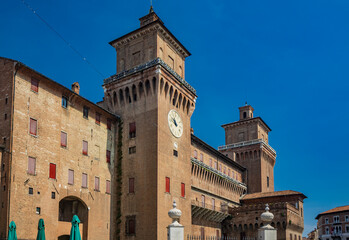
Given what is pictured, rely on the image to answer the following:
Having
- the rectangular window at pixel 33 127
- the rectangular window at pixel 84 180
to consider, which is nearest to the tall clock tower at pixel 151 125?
the rectangular window at pixel 84 180

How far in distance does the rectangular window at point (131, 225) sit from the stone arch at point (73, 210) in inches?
195

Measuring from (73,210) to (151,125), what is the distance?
11.5m

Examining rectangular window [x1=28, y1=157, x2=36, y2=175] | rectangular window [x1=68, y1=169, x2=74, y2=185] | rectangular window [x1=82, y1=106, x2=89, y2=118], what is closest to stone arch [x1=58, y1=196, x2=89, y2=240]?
rectangular window [x1=68, y1=169, x2=74, y2=185]

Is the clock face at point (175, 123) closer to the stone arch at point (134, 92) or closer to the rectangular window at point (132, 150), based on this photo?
the stone arch at point (134, 92)

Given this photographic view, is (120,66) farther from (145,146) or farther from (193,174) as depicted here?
(193,174)

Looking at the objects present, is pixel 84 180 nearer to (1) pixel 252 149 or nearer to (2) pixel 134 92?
(2) pixel 134 92

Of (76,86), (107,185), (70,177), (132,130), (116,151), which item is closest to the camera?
(70,177)

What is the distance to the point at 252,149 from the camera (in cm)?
7369

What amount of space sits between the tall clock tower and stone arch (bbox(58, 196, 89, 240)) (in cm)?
475

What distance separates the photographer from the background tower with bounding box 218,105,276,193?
7244cm

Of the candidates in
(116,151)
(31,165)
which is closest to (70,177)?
(31,165)

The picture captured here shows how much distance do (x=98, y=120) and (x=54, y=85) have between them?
22.8ft

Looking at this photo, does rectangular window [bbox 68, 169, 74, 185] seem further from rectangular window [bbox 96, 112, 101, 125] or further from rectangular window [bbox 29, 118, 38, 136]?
rectangular window [bbox 96, 112, 101, 125]

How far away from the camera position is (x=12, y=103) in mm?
32000
